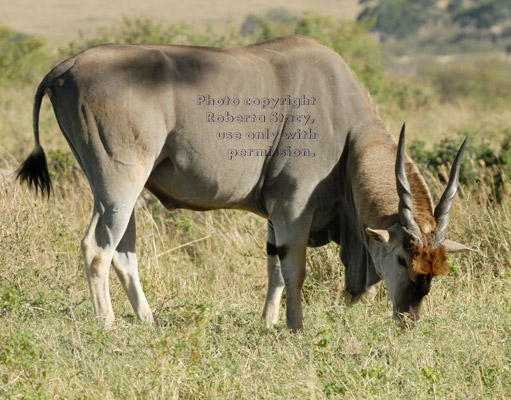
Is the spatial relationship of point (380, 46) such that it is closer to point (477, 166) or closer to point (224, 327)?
point (477, 166)

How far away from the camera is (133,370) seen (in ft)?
12.7

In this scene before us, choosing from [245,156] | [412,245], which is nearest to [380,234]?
[412,245]

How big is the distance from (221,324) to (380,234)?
105 cm

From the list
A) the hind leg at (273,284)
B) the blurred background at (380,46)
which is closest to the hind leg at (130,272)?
the hind leg at (273,284)

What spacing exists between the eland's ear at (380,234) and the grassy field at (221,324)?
1.67 feet

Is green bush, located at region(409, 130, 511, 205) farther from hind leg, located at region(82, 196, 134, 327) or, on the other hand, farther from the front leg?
hind leg, located at region(82, 196, 134, 327)

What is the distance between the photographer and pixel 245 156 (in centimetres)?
486

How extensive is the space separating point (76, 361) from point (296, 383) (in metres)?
1.03

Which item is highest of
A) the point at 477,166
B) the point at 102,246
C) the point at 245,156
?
the point at 245,156

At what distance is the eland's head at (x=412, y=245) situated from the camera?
4477mm

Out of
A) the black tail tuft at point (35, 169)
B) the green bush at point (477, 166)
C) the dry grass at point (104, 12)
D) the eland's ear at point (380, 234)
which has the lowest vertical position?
the dry grass at point (104, 12)

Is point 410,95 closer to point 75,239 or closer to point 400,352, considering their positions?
point 75,239

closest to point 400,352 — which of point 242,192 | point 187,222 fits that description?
point 242,192

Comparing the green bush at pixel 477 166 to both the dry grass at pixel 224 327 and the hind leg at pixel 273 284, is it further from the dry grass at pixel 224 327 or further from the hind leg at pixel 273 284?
the hind leg at pixel 273 284
